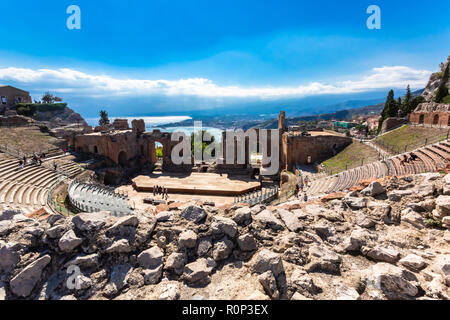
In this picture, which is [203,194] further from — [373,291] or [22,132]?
[22,132]

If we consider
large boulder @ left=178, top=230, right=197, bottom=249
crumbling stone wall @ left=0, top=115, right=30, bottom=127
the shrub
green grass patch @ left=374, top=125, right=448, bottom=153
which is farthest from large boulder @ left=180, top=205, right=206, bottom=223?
the shrub

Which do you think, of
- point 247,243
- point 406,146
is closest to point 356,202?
point 247,243

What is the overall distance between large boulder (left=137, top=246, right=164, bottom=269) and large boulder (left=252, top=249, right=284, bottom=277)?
1.88 meters

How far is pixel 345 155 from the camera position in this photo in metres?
24.9

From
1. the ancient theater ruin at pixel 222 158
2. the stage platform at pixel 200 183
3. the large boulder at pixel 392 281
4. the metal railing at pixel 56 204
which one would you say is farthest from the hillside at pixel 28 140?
the large boulder at pixel 392 281

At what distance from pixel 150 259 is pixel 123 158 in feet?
97.9

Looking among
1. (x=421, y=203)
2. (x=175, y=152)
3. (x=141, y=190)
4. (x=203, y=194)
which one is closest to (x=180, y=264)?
(x=421, y=203)

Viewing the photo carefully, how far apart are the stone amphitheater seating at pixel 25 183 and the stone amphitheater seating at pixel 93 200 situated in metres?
1.84

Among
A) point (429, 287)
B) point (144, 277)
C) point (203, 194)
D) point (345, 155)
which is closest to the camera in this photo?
point (429, 287)

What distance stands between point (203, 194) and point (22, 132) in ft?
96.7

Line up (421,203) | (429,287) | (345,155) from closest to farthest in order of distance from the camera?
1. (429,287)
2. (421,203)
3. (345,155)

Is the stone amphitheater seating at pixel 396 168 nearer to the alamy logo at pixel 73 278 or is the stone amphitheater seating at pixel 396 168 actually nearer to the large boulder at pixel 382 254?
the large boulder at pixel 382 254

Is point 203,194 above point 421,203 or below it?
below

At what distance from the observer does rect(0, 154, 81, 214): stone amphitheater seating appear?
1408 cm
